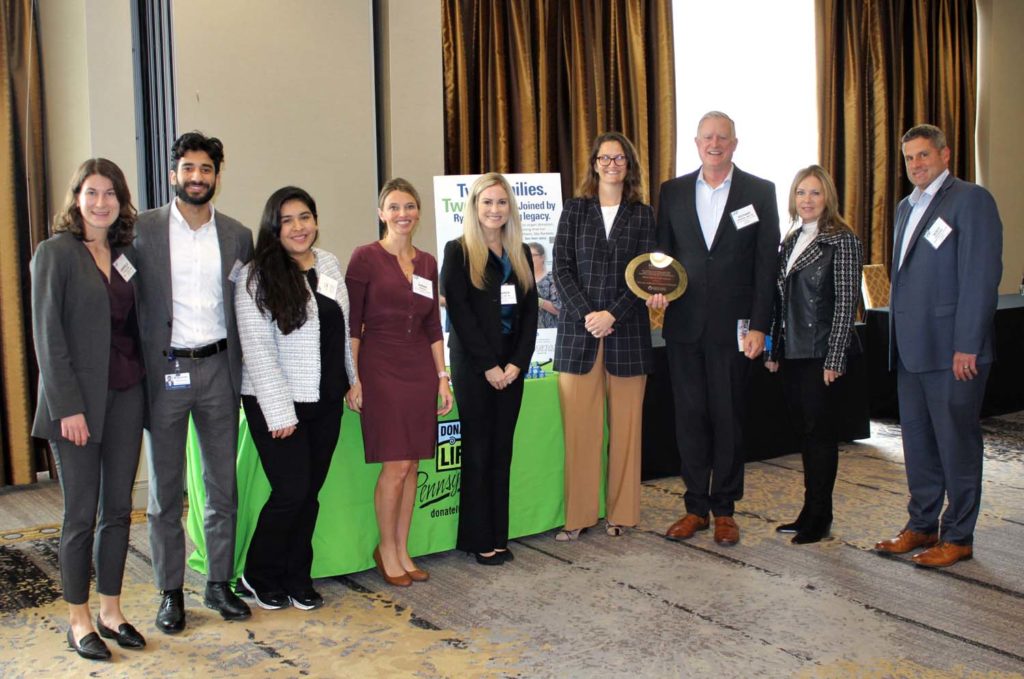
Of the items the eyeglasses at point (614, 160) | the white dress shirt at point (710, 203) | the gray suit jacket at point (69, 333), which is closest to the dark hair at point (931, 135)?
the white dress shirt at point (710, 203)

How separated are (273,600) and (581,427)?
1313 mm

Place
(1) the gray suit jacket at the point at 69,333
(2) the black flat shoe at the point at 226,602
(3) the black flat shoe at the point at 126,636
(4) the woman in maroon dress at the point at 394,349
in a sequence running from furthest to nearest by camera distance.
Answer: (4) the woman in maroon dress at the point at 394,349 → (2) the black flat shoe at the point at 226,602 → (3) the black flat shoe at the point at 126,636 → (1) the gray suit jacket at the point at 69,333

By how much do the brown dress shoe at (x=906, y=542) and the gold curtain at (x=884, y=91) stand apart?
418 centimetres

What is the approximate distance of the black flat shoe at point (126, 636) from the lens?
2.56m

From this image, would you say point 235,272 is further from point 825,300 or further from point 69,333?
point 825,300

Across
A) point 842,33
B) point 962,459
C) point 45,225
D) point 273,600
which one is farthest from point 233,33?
point 842,33

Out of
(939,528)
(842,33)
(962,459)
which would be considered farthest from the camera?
(842,33)

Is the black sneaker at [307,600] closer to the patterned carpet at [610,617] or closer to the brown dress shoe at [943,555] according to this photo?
the patterned carpet at [610,617]

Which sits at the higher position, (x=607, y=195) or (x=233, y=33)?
(x=233, y=33)

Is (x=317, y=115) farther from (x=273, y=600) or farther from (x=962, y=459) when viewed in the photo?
(x=962, y=459)

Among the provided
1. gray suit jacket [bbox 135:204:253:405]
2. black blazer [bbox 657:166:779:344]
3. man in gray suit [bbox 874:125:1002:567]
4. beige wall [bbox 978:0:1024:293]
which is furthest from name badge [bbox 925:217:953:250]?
beige wall [bbox 978:0:1024:293]

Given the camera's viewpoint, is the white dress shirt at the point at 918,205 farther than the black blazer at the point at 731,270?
No

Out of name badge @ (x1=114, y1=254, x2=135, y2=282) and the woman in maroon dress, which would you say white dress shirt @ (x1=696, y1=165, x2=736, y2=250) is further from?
name badge @ (x1=114, y1=254, x2=135, y2=282)

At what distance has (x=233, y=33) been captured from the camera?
4215 mm
